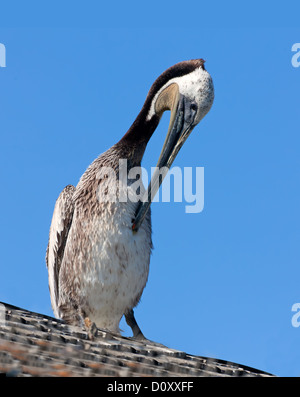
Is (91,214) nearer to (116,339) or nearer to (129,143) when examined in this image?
(129,143)

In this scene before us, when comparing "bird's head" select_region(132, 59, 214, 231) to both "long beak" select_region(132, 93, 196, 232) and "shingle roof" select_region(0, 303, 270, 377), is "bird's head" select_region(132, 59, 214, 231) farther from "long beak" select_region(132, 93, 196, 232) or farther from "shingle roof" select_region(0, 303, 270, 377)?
"shingle roof" select_region(0, 303, 270, 377)

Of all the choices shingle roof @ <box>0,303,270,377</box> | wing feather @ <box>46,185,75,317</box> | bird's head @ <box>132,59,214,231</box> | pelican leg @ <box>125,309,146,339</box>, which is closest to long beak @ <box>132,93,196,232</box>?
bird's head @ <box>132,59,214,231</box>

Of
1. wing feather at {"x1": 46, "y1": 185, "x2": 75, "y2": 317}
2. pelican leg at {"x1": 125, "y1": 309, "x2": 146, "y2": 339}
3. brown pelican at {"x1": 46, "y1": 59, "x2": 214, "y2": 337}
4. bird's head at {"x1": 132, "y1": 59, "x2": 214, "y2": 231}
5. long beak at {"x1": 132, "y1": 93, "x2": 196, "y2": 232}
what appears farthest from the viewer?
long beak at {"x1": 132, "y1": 93, "x2": 196, "y2": 232}

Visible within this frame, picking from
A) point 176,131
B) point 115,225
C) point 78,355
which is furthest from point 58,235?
point 78,355

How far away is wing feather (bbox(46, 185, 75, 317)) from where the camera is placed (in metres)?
8.51

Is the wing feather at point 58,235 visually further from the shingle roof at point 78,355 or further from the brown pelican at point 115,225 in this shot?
the shingle roof at point 78,355

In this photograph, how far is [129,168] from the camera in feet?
27.5

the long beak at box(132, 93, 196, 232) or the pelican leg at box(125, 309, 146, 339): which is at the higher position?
the long beak at box(132, 93, 196, 232)

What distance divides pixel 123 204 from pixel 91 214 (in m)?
0.36

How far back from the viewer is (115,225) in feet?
25.6

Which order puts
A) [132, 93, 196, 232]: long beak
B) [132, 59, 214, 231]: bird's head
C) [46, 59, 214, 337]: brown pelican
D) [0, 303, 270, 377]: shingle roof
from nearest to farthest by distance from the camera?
Answer: [0, 303, 270, 377]: shingle roof → [46, 59, 214, 337]: brown pelican → [132, 59, 214, 231]: bird's head → [132, 93, 196, 232]: long beak

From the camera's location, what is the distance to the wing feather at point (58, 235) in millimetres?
8508

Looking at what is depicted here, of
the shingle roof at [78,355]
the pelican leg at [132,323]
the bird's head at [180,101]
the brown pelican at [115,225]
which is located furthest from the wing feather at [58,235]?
the shingle roof at [78,355]
